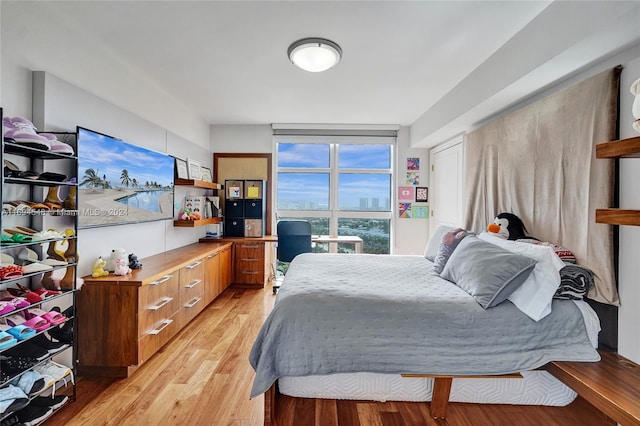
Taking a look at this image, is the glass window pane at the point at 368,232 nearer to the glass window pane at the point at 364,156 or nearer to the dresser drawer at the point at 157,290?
the glass window pane at the point at 364,156

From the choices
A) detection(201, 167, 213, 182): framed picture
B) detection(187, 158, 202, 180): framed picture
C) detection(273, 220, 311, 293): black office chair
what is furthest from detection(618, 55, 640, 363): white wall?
detection(201, 167, 213, 182): framed picture

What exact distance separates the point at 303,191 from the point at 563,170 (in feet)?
11.1

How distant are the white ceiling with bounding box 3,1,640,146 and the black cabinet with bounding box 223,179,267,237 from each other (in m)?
1.51

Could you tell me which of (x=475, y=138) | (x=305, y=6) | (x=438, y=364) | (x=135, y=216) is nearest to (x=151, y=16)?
(x=305, y=6)

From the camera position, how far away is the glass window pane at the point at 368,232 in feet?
15.7

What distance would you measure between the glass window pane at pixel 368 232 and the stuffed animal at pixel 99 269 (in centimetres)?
320

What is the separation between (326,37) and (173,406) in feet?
8.65

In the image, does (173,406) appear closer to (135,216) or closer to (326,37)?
(135,216)

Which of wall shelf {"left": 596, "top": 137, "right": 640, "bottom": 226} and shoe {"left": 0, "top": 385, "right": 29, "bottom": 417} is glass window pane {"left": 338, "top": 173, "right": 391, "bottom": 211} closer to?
wall shelf {"left": 596, "top": 137, "right": 640, "bottom": 226}

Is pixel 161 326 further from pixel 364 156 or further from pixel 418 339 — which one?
pixel 364 156

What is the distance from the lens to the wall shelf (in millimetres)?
1185

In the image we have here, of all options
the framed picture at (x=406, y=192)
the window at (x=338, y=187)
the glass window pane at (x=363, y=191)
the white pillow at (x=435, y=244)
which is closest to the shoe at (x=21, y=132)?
the white pillow at (x=435, y=244)

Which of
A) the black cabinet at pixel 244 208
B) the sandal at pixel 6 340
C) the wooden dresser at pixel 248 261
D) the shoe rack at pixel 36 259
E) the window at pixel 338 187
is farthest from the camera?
the window at pixel 338 187

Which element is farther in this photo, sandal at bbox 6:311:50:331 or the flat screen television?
the flat screen television
